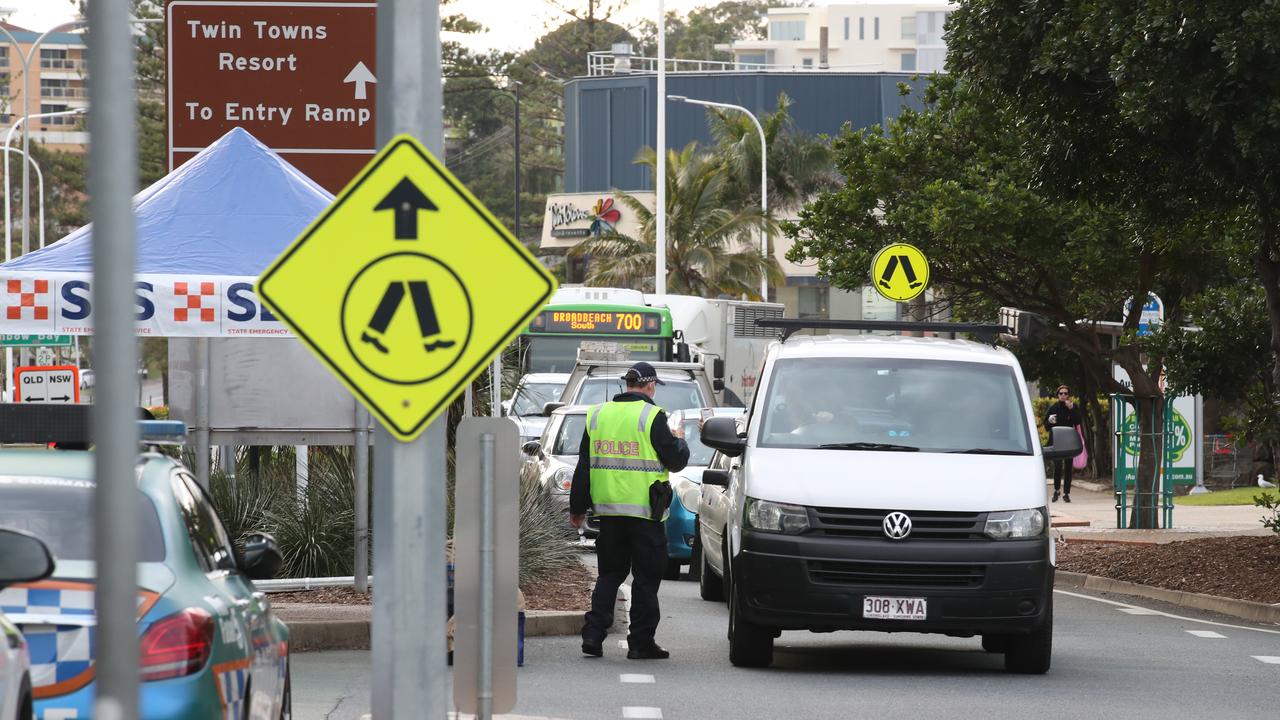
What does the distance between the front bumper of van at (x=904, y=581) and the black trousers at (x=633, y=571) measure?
0.98m

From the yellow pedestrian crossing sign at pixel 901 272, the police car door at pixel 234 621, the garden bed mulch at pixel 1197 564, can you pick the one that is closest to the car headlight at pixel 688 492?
the yellow pedestrian crossing sign at pixel 901 272

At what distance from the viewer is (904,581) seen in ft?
36.2

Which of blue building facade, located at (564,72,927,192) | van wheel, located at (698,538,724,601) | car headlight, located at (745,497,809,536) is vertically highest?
blue building facade, located at (564,72,927,192)

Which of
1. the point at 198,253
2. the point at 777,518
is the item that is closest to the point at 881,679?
the point at 777,518

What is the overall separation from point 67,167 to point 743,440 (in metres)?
79.8

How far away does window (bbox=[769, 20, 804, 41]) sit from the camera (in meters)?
134

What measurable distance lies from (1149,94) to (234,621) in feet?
32.0

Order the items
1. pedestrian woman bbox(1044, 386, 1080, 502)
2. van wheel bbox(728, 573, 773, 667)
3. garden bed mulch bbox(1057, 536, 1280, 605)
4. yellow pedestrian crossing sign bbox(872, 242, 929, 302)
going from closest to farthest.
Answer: van wheel bbox(728, 573, 773, 667), garden bed mulch bbox(1057, 536, 1280, 605), yellow pedestrian crossing sign bbox(872, 242, 929, 302), pedestrian woman bbox(1044, 386, 1080, 502)

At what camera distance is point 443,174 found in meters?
6.34

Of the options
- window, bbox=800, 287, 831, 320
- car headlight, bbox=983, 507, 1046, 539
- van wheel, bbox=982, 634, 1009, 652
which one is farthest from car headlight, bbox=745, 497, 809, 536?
window, bbox=800, 287, 831, 320

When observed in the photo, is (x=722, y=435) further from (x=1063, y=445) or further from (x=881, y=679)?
(x=1063, y=445)

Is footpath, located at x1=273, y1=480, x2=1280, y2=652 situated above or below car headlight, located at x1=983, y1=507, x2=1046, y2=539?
below

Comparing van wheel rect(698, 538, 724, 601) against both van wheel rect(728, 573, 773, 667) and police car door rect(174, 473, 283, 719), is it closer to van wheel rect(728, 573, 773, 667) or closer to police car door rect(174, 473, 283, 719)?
van wheel rect(728, 573, 773, 667)

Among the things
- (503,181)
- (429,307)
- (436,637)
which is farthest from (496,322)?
(503,181)
